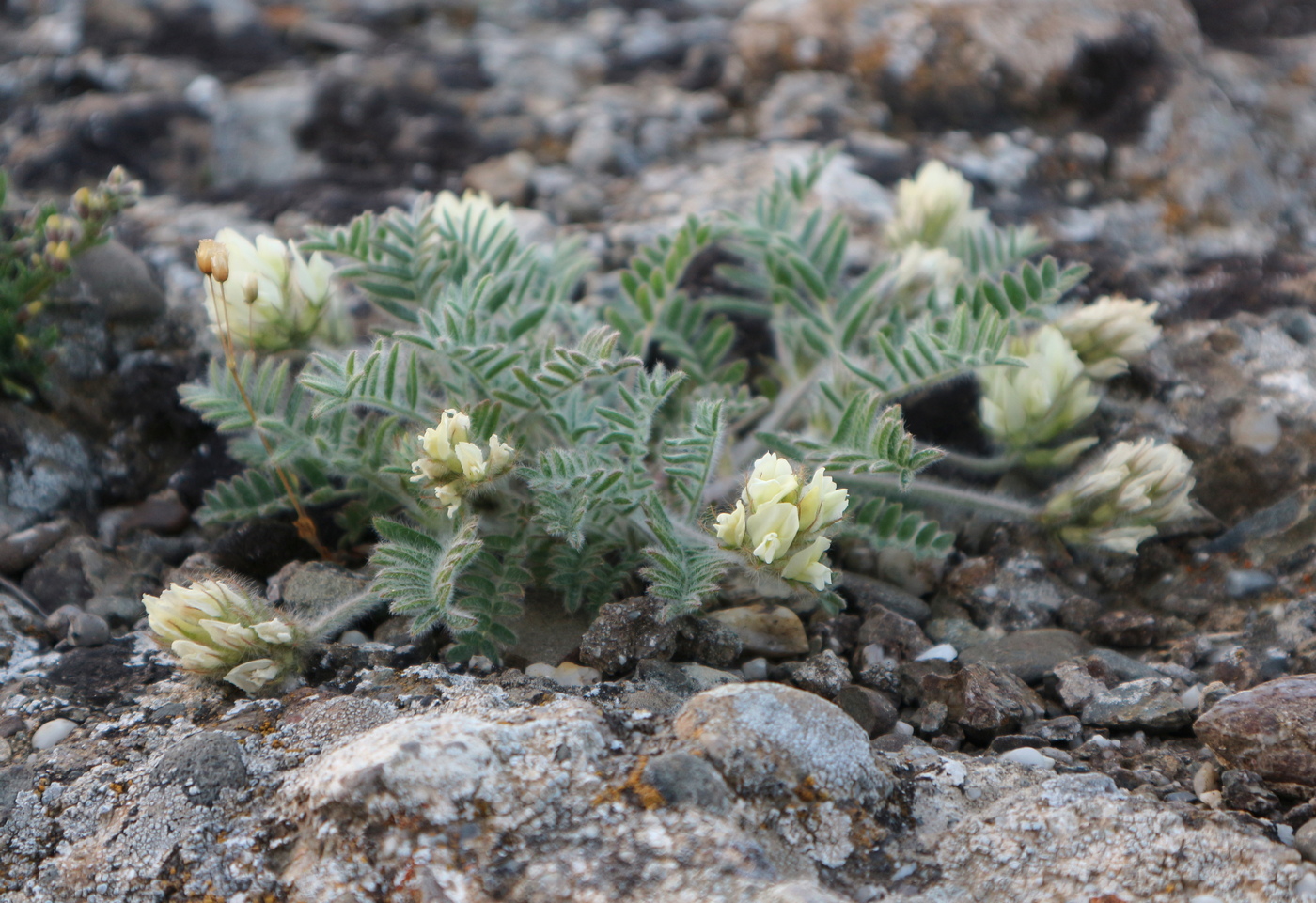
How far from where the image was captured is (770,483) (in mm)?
1784

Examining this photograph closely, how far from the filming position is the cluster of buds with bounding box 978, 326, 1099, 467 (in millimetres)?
2404

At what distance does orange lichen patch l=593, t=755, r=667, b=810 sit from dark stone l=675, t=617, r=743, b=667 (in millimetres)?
530

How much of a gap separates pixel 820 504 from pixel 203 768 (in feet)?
3.64

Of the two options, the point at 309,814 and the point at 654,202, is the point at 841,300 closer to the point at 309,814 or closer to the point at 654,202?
the point at 654,202

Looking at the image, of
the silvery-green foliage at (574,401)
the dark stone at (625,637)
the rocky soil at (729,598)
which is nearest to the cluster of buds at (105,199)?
the rocky soil at (729,598)

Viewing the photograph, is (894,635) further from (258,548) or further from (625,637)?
(258,548)

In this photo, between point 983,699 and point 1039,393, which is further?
point 1039,393

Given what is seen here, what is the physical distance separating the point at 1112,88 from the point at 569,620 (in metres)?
2.84

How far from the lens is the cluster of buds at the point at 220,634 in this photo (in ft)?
6.01

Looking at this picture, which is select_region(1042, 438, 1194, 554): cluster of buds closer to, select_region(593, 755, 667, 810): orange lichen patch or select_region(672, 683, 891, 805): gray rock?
select_region(672, 683, 891, 805): gray rock

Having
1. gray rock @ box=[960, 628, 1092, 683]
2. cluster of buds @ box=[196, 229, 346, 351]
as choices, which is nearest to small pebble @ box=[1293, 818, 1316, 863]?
gray rock @ box=[960, 628, 1092, 683]

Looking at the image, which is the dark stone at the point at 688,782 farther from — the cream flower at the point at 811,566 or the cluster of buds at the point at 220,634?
the cluster of buds at the point at 220,634

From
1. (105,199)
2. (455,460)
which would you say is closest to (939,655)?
(455,460)

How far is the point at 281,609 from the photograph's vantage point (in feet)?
6.72
